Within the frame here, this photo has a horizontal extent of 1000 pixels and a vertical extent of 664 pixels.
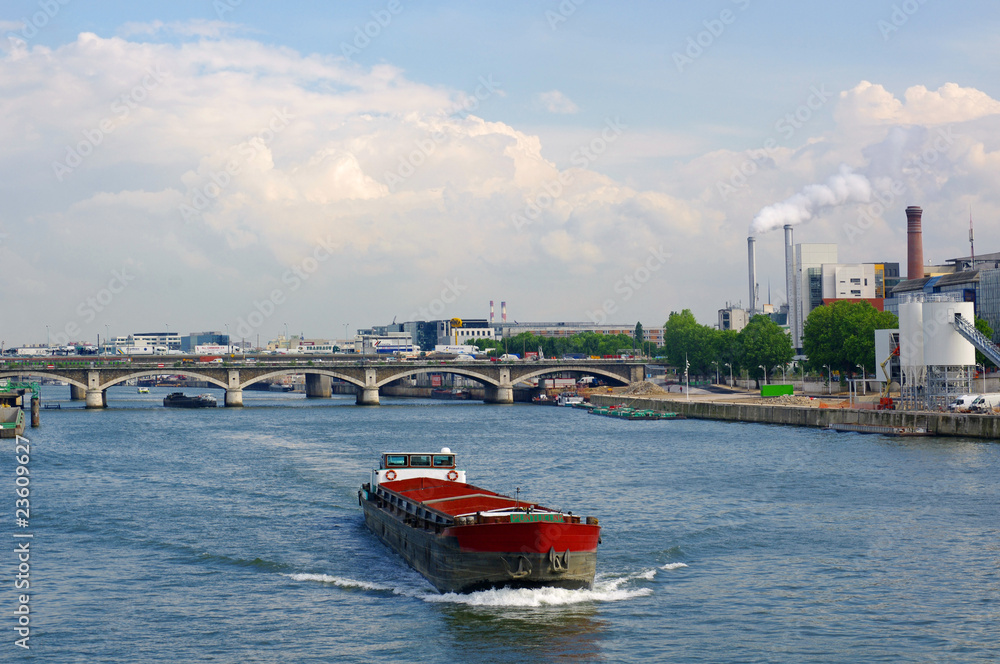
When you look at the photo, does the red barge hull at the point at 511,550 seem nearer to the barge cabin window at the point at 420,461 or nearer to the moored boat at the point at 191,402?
the barge cabin window at the point at 420,461

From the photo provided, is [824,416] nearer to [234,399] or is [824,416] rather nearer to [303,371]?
[303,371]

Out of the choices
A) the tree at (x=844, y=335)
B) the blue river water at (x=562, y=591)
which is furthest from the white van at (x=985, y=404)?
the tree at (x=844, y=335)

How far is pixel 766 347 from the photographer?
133 metres

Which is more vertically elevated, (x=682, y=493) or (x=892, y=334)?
(x=892, y=334)

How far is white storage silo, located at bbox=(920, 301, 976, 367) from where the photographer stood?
81.4 meters

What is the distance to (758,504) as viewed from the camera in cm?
4738

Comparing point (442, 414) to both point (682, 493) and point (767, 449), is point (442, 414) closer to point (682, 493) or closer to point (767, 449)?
point (767, 449)

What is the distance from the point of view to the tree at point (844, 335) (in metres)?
112

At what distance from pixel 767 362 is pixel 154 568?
358 feet

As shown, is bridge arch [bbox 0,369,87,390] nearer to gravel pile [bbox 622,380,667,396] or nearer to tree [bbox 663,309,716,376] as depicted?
gravel pile [bbox 622,380,667,396]

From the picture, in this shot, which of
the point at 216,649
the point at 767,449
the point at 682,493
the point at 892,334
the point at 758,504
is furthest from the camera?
the point at 892,334

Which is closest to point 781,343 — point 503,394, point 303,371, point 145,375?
point 503,394

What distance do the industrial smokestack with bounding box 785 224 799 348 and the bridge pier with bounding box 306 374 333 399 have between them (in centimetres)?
8370

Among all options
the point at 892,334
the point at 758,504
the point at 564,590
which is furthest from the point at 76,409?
the point at 564,590
